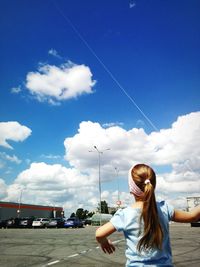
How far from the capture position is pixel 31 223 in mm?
55250

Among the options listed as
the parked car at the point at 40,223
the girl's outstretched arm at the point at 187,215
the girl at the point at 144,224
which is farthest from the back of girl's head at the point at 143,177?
the parked car at the point at 40,223

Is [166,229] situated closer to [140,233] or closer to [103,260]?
[140,233]

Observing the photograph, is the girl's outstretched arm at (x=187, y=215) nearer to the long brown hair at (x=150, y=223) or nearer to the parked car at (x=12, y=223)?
the long brown hair at (x=150, y=223)

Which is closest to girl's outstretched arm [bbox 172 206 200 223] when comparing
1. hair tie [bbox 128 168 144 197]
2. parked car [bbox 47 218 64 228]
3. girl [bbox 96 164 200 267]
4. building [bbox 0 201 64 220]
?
girl [bbox 96 164 200 267]

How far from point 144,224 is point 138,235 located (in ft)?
0.39

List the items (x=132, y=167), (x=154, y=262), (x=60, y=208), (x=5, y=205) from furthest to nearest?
(x=60, y=208)
(x=5, y=205)
(x=132, y=167)
(x=154, y=262)

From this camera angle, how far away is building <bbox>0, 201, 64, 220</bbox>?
90069 millimetres

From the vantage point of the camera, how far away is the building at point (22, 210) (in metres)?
90.1

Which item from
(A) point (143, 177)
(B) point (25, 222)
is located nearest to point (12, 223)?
(B) point (25, 222)

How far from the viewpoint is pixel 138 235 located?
2.85 meters

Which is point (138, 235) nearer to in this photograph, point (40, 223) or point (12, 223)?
point (40, 223)

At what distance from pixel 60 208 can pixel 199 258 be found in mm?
125582

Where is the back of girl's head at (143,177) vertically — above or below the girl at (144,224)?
above

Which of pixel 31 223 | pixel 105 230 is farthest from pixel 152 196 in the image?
pixel 31 223
